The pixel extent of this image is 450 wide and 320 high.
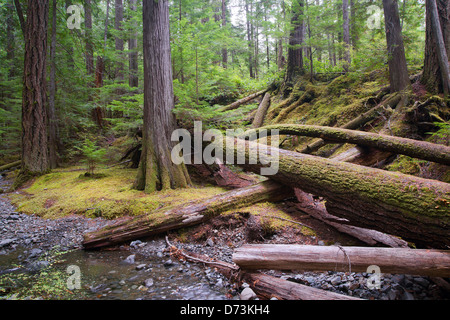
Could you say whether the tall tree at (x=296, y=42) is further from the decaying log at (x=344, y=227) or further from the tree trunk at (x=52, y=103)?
the tree trunk at (x=52, y=103)

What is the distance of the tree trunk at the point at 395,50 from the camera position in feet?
21.3

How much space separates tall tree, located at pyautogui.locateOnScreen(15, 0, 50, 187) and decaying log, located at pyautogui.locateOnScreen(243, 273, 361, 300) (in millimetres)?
8701

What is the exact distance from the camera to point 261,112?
32.9 ft

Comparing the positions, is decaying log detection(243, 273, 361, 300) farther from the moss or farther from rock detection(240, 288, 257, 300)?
the moss

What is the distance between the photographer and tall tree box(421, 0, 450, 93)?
565 cm

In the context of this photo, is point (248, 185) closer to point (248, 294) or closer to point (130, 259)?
point (130, 259)

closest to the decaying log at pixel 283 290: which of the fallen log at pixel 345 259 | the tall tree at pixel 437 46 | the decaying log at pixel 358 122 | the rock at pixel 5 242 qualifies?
the fallen log at pixel 345 259

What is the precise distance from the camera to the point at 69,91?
1139 centimetres

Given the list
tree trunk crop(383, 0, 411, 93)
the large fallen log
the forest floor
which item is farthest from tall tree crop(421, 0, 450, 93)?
the forest floor

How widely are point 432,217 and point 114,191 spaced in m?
5.93

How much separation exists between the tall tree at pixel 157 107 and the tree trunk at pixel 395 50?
6247 millimetres

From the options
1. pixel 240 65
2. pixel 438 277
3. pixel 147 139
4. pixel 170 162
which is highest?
pixel 240 65
